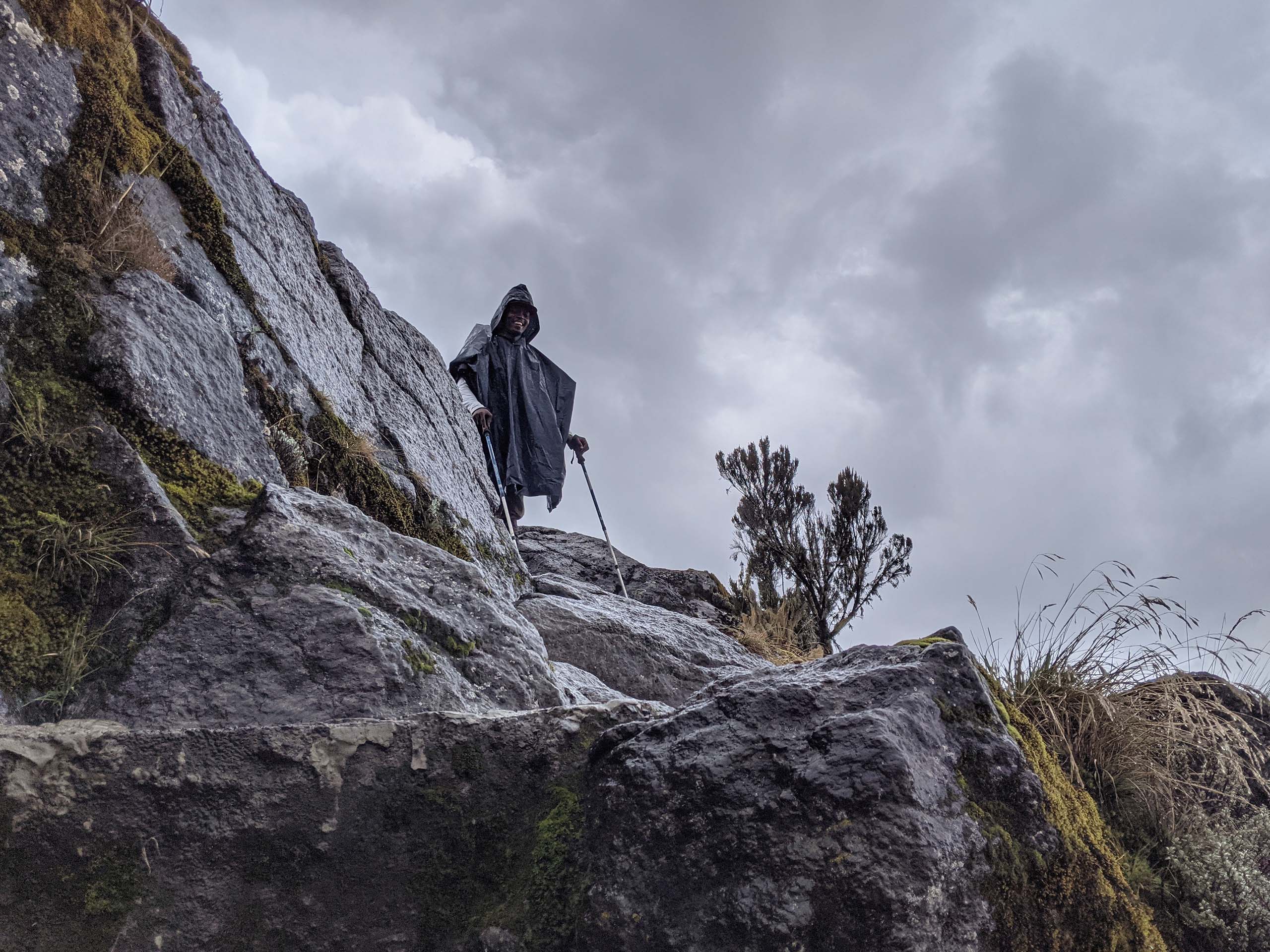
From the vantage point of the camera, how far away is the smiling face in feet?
28.7

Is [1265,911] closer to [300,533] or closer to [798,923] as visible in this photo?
[798,923]

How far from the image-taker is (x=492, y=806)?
5.17ft

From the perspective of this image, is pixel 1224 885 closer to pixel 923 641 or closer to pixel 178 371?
pixel 923 641

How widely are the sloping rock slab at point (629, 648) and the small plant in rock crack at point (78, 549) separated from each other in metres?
2.02

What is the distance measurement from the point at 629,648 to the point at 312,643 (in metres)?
2.33

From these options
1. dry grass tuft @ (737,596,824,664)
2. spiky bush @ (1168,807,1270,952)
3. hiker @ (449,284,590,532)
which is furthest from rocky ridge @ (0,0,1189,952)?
hiker @ (449,284,590,532)

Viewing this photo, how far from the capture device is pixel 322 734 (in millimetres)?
1551

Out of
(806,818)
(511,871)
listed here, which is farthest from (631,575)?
(806,818)

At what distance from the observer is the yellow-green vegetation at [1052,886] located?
140cm

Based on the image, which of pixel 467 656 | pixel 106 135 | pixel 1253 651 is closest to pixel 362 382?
pixel 106 135

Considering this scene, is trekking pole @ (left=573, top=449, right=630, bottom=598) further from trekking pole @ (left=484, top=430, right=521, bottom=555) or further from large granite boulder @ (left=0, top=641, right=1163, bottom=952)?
large granite boulder @ (left=0, top=641, right=1163, bottom=952)

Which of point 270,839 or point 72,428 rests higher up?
point 72,428

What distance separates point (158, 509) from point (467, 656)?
3.06 ft

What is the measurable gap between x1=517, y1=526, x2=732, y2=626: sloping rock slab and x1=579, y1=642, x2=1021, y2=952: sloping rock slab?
6.04m
